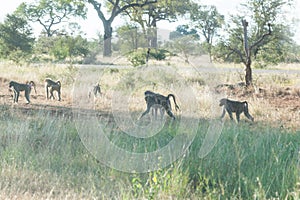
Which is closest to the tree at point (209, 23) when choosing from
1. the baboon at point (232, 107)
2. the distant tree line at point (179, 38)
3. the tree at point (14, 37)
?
the distant tree line at point (179, 38)

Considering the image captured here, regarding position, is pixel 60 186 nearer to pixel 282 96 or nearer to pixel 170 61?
pixel 170 61

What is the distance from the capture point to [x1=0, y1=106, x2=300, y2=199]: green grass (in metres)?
3.17

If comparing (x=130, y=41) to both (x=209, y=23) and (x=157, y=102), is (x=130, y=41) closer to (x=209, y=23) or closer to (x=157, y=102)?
(x=157, y=102)

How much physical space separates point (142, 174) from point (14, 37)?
21.5m

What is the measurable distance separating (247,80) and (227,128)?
574cm

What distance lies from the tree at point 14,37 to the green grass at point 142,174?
18432 mm

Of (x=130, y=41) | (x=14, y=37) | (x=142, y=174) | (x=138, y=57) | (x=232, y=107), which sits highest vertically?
(x=14, y=37)

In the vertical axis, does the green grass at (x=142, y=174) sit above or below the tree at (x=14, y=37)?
below

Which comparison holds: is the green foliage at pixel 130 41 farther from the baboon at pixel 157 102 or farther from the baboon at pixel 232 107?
the baboon at pixel 232 107

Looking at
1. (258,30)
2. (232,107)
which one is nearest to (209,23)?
(258,30)

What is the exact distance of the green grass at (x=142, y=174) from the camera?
10.4ft

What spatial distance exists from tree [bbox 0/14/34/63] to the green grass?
18.4 metres

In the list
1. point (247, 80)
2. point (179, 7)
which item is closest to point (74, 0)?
point (179, 7)

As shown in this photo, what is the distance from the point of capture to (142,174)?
3.67 m
